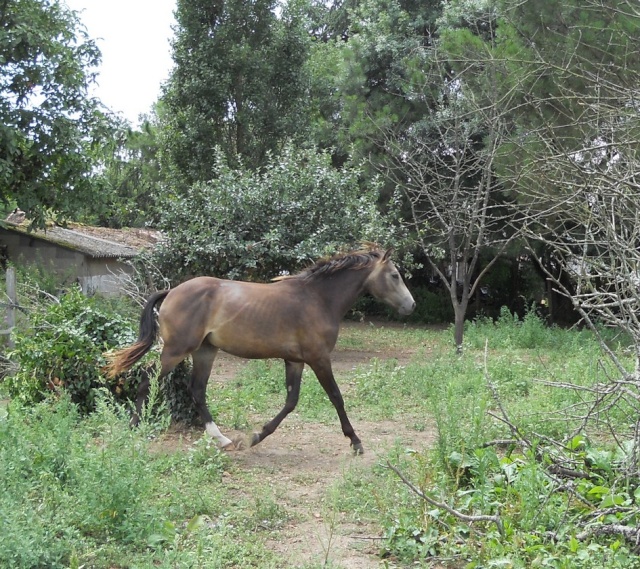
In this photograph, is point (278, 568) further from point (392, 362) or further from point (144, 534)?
point (392, 362)

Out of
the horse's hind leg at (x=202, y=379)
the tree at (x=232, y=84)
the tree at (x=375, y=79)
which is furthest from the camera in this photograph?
the tree at (x=375, y=79)

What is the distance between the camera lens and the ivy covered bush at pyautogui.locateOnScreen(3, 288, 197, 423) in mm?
7965

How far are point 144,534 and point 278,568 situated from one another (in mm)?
892

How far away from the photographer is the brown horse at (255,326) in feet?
24.1

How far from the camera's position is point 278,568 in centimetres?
432

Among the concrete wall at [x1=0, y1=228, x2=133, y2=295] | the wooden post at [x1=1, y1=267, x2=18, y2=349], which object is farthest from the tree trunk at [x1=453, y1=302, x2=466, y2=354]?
the concrete wall at [x1=0, y1=228, x2=133, y2=295]

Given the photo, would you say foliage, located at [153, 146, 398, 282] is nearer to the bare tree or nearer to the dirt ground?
the bare tree

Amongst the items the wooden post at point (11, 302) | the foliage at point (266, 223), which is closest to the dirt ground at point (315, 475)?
the wooden post at point (11, 302)

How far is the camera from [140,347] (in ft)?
24.1

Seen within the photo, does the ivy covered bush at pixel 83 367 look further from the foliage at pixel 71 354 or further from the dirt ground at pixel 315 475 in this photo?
the dirt ground at pixel 315 475

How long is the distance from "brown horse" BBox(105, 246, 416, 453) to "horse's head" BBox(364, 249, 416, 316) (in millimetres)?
224

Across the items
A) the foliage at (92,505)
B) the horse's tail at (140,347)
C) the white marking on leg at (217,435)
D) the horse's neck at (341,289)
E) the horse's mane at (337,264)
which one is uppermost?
the horse's mane at (337,264)

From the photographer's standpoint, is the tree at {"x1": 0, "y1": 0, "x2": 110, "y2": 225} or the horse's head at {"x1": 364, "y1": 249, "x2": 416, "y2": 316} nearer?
the horse's head at {"x1": 364, "y1": 249, "x2": 416, "y2": 316}

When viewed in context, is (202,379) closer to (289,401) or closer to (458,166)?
(289,401)
